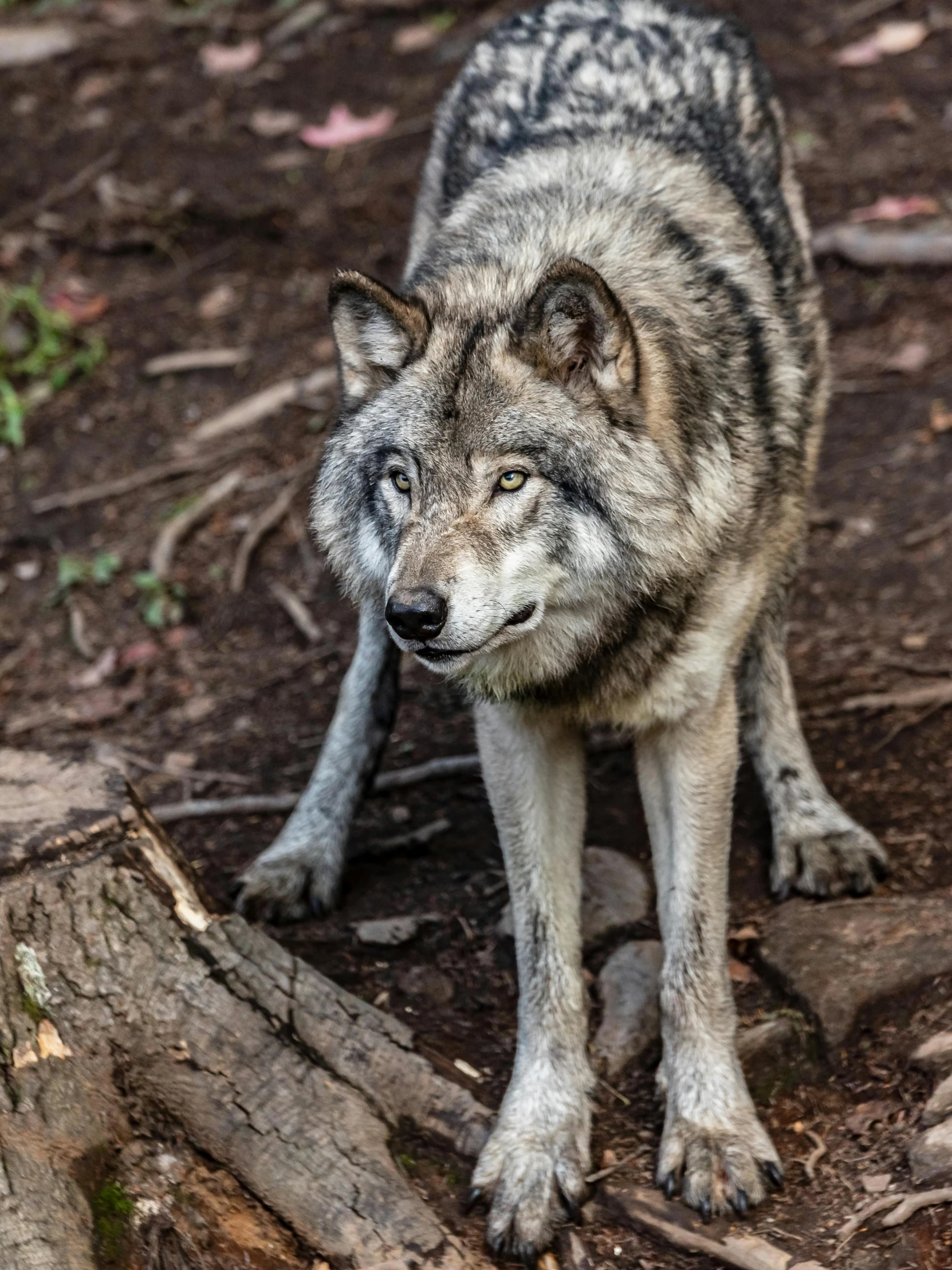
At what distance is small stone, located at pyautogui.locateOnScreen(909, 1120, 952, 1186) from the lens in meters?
3.12

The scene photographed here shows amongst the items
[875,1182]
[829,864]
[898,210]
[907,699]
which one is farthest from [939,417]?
[875,1182]

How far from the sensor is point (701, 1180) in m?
3.32

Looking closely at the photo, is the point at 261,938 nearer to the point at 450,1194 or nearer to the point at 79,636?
the point at 450,1194

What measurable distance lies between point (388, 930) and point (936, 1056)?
162 centimetres

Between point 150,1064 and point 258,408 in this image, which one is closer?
point 150,1064

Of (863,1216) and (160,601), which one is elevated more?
(863,1216)

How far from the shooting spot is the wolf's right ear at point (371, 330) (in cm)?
333

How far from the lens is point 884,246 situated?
7.12m

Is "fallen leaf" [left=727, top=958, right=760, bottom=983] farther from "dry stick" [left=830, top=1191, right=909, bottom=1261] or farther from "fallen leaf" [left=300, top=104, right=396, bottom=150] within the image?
"fallen leaf" [left=300, top=104, right=396, bottom=150]

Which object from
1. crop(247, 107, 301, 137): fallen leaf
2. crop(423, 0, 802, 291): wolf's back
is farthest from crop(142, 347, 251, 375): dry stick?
crop(423, 0, 802, 291): wolf's back

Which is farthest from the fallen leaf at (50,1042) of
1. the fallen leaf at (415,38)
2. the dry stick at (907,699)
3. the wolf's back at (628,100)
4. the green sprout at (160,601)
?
the fallen leaf at (415,38)

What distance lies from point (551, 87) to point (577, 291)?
189cm

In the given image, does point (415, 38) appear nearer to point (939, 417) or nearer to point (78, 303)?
point (78, 303)

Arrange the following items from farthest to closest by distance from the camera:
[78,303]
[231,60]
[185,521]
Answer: [231,60] → [78,303] → [185,521]
